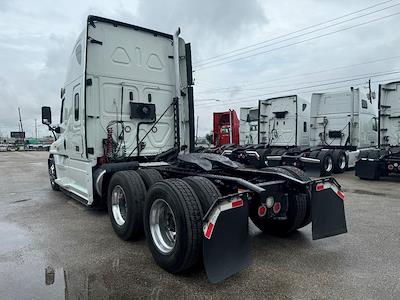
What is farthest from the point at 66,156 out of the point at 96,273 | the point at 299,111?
the point at 299,111

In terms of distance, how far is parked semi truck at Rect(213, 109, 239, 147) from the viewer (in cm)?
1778

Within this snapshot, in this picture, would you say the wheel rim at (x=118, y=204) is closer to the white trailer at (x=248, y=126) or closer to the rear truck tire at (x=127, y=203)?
the rear truck tire at (x=127, y=203)

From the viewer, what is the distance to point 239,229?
3156mm

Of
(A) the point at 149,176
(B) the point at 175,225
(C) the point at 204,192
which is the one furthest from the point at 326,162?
(B) the point at 175,225

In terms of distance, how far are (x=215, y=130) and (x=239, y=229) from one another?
15375 mm

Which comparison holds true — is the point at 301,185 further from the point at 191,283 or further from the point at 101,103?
Answer: the point at 101,103

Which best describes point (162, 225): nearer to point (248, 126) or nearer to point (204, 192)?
point (204, 192)

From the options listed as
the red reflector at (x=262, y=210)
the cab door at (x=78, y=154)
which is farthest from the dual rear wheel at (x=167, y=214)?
the cab door at (x=78, y=154)

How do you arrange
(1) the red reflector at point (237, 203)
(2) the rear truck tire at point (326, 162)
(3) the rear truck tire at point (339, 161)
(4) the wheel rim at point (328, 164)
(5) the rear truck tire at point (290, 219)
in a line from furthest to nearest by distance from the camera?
(3) the rear truck tire at point (339, 161), (4) the wheel rim at point (328, 164), (2) the rear truck tire at point (326, 162), (5) the rear truck tire at point (290, 219), (1) the red reflector at point (237, 203)

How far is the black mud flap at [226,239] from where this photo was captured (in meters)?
2.97

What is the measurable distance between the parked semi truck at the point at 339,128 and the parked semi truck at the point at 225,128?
4.86 metres

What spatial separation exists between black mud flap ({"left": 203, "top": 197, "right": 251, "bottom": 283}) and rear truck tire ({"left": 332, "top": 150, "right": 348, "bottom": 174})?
32.8ft

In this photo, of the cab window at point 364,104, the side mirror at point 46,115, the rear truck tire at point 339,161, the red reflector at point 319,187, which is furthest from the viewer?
the cab window at point 364,104

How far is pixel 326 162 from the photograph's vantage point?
38.6 ft
